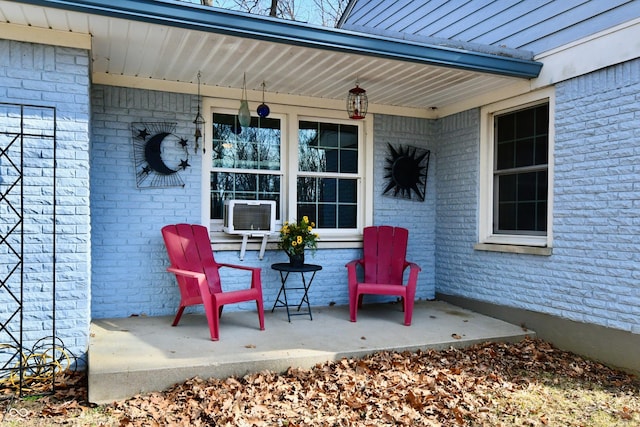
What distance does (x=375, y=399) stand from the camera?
317 centimetres

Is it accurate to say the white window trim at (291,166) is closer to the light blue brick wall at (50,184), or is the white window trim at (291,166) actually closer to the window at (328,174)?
the window at (328,174)

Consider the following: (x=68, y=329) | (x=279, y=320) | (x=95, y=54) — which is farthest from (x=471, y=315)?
(x=95, y=54)

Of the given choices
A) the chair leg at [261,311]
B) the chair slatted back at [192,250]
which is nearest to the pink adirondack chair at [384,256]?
the chair leg at [261,311]

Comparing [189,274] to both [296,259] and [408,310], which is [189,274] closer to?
[296,259]

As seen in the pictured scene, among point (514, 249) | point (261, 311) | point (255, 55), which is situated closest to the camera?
point (255, 55)

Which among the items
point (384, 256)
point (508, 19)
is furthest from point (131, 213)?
point (508, 19)

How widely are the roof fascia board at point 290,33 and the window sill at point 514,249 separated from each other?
1.65m

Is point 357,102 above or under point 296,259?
above

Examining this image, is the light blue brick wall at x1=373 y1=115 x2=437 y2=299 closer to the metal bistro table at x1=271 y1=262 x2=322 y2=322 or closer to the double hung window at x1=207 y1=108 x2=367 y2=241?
the double hung window at x1=207 y1=108 x2=367 y2=241

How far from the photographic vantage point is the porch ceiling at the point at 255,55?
132 inches

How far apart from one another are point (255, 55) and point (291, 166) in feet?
5.17

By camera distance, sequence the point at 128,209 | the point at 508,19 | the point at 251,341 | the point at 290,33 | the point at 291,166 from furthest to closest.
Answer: the point at 291,166
the point at 508,19
the point at 128,209
the point at 251,341
the point at 290,33

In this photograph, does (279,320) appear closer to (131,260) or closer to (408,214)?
(131,260)

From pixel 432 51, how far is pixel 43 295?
3.69 meters
